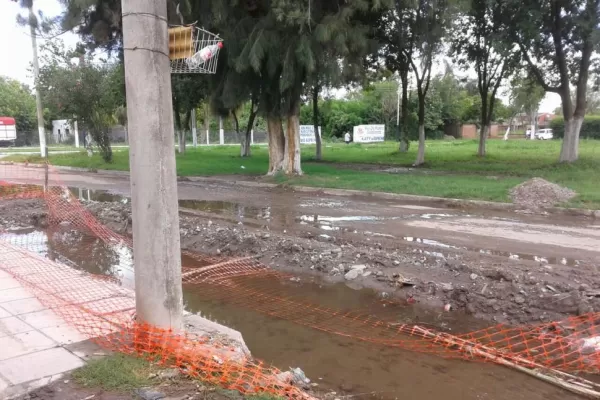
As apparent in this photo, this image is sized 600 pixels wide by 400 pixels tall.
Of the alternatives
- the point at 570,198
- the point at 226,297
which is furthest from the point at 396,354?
the point at 570,198

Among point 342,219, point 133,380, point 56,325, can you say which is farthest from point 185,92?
point 133,380

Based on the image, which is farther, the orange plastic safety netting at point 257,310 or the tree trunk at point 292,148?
the tree trunk at point 292,148

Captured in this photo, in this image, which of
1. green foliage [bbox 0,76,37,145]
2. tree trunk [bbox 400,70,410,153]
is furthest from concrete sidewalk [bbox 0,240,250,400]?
green foliage [bbox 0,76,37,145]

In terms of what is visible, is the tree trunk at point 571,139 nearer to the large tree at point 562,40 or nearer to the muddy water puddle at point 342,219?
the large tree at point 562,40

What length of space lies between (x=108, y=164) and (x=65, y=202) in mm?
13769

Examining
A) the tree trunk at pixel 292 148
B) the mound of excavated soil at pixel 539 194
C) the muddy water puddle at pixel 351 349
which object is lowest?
the muddy water puddle at pixel 351 349

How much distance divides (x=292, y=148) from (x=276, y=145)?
92 cm

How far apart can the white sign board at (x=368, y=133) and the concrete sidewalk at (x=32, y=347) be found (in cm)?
4685

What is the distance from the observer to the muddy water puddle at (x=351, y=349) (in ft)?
14.8

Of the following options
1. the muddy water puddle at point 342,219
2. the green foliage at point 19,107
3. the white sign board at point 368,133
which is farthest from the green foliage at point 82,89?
the green foliage at point 19,107

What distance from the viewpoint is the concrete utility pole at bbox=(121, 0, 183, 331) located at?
395 centimetres

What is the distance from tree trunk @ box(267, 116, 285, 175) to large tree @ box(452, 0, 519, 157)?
8.09 m

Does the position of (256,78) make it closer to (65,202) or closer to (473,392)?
(65,202)

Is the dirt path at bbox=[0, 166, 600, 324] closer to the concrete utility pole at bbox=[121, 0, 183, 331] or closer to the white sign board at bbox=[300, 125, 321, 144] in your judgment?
the concrete utility pole at bbox=[121, 0, 183, 331]
